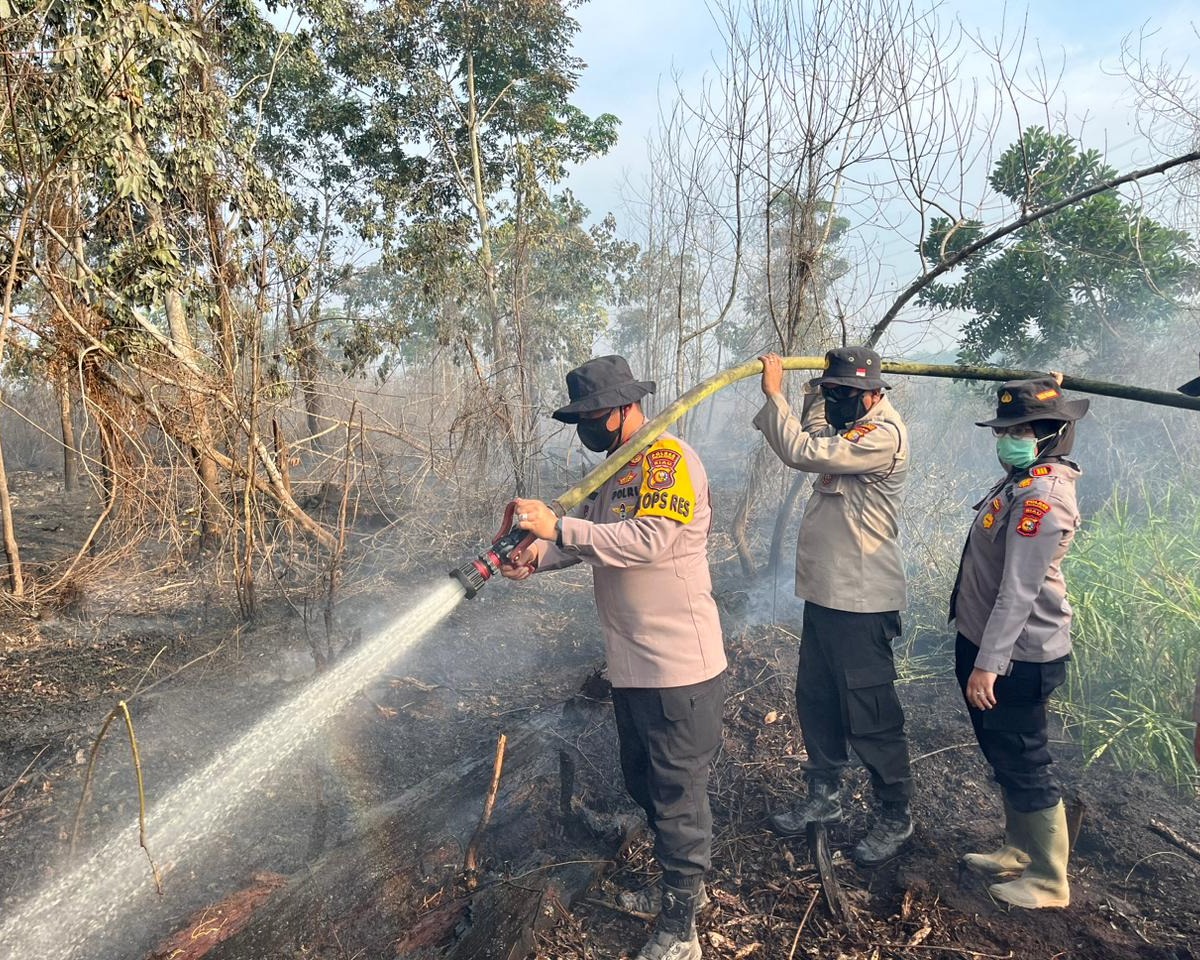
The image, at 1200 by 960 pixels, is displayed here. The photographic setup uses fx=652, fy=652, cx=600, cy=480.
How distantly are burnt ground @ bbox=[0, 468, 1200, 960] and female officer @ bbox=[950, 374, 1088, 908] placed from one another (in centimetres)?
30

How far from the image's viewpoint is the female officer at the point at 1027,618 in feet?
7.88

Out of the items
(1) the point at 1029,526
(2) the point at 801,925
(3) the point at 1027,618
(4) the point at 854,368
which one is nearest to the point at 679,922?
(2) the point at 801,925

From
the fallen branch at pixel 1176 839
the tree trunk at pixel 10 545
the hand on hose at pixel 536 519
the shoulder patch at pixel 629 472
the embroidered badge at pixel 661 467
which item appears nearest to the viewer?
the hand on hose at pixel 536 519

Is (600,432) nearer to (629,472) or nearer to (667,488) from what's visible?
(629,472)

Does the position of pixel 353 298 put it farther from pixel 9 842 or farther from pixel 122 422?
pixel 9 842

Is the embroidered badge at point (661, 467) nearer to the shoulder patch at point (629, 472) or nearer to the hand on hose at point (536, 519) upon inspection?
the shoulder patch at point (629, 472)

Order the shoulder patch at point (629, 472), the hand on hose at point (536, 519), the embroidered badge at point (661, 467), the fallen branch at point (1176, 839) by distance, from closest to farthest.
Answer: the hand on hose at point (536, 519), the embroidered badge at point (661, 467), the shoulder patch at point (629, 472), the fallen branch at point (1176, 839)

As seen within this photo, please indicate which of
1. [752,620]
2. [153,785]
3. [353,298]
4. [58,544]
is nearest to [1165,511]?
[752,620]

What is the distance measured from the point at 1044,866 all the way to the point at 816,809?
87 centimetres

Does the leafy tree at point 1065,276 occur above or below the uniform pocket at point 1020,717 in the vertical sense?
above

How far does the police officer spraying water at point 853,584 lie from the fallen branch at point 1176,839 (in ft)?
3.43

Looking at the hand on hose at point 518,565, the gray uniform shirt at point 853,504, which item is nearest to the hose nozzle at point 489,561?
the hand on hose at point 518,565

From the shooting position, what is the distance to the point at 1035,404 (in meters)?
2.48

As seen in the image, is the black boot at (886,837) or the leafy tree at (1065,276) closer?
the black boot at (886,837)
